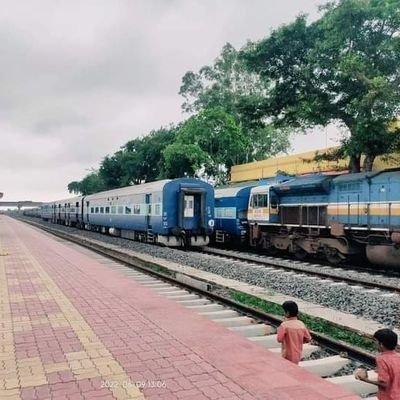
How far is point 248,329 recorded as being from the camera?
712cm

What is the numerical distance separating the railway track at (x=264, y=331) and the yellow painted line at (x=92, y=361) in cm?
213

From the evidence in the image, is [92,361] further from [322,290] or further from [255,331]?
[322,290]

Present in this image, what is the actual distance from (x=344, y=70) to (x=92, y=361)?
15760 mm

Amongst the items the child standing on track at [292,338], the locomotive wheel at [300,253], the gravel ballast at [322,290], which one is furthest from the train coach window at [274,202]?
the child standing on track at [292,338]

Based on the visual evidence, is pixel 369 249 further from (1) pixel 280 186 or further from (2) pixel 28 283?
(2) pixel 28 283

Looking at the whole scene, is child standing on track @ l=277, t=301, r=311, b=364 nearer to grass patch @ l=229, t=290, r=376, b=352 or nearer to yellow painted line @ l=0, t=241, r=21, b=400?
grass patch @ l=229, t=290, r=376, b=352

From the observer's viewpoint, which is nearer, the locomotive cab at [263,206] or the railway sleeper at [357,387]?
the railway sleeper at [357,387]

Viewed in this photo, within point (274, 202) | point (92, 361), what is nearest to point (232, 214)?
point (274, 202)

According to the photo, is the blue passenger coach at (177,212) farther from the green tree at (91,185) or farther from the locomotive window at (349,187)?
the green tree at (91,185)

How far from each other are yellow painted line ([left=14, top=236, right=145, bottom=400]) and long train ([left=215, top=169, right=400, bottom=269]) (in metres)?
10.1

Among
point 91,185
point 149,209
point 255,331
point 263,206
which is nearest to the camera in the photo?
point 255,331

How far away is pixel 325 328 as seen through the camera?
7.73 metres

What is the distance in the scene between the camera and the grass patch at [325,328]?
22.6ft

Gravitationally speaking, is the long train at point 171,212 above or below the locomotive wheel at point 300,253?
above
